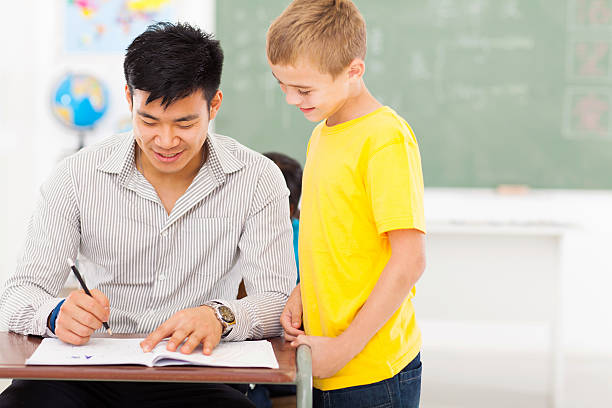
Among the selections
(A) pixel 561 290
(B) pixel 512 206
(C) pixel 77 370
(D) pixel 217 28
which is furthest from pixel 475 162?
(C) pixel 77 370

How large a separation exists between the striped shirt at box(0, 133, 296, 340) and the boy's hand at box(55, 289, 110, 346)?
30cm

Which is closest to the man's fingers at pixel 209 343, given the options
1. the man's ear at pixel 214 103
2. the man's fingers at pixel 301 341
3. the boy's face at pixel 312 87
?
the man's fingers at pixel 301 341

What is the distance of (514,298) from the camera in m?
4.37

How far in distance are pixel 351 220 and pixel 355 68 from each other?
30 centimetres

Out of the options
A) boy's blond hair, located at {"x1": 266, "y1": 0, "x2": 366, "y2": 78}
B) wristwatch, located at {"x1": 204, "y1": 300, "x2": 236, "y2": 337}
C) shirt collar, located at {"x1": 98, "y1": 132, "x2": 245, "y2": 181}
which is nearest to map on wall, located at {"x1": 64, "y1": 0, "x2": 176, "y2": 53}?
shirt collar, located at {"x1": 98, "y1": 132, "x2": 245, "y2": 181}

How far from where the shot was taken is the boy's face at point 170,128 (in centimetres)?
154

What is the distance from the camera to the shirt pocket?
5.42ft

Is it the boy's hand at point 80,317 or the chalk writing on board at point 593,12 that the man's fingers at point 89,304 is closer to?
the boy's hand at point 80,317

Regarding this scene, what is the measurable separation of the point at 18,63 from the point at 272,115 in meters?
1.55

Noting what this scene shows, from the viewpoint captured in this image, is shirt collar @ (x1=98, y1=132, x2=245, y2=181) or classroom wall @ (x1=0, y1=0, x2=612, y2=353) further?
classroom wall @ (x1=0, y1=0, x2=612, y2=353)

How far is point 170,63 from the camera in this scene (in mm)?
1535

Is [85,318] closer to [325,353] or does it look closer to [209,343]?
[209,343]

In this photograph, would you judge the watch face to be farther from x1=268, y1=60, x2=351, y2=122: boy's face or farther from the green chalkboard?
the green chalkboard

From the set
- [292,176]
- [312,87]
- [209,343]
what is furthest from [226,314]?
[292,176]
